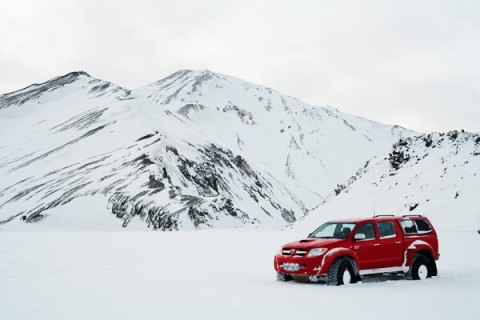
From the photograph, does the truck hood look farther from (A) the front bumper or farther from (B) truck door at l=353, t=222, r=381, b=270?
(B) truck door at l=353, t=222, r=381, b=270

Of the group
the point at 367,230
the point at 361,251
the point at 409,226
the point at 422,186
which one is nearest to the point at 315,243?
the point at 361,251

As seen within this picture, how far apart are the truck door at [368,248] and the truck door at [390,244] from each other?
0.22 m

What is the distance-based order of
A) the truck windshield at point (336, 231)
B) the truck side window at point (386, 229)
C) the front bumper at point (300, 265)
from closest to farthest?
1. the front bumper at point (300, 265)
2. the truck windshield at point (336, 231)
3. the truck side window at point (386, 229)

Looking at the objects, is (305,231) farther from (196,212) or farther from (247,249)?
(196,212)

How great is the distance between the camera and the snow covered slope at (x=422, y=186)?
3066cm

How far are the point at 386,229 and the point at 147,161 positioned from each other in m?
60.2

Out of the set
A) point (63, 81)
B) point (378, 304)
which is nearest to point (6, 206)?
point (378, 304)

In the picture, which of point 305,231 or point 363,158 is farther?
point 363,158

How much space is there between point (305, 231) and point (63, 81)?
469 feet

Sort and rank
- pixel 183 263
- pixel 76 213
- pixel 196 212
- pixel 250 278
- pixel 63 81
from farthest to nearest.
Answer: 1. pixel 63 81
2. pixel 76 213
3. pixel 196 212
4. pixel 183 263
5. pixel 250 278

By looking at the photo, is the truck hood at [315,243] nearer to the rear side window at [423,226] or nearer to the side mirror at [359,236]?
the side mirror at [359,236]

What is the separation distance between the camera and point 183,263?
19.1 metres

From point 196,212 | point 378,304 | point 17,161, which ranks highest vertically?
point 17,161

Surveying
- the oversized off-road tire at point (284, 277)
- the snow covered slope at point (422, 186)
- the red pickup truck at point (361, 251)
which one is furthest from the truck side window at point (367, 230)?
the snow covered slope at point (422, 186)
